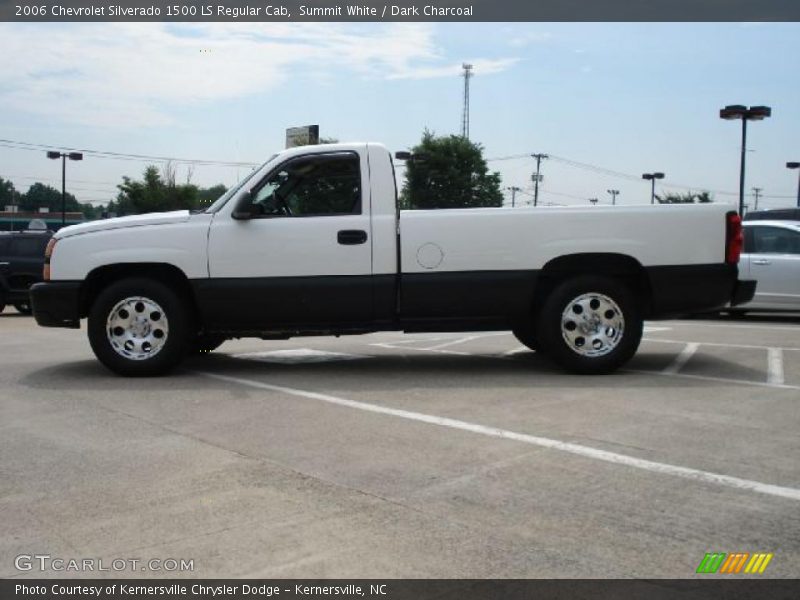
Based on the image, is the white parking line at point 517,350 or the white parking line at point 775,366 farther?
the white parking line at point 517,350

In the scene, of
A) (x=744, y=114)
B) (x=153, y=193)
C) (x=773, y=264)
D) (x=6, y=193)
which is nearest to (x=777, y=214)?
(x=773, y=264)

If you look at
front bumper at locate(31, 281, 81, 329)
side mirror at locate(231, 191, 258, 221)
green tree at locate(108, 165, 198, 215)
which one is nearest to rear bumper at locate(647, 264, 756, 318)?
side mirror at locate(231, 191, 258, 221)

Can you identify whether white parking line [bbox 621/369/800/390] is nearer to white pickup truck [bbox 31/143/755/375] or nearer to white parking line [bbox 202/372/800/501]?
white pickup truck [bbox 31/143/755/375]

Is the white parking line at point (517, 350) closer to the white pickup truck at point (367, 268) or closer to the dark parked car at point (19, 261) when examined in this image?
the white pickup truck at point (367, 268)

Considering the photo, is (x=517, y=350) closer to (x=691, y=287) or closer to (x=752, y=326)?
(x=691, y=287)

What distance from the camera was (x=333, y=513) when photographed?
4086 mm

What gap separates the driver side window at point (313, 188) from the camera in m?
7.82

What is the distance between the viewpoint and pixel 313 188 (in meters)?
7.90

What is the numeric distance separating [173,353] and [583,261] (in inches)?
154

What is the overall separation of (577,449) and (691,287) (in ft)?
10.6

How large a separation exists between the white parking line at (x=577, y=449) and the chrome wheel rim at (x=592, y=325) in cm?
221

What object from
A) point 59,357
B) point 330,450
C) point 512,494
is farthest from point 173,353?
point 512,494

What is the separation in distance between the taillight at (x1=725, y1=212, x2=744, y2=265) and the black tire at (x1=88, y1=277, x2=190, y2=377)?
507cm

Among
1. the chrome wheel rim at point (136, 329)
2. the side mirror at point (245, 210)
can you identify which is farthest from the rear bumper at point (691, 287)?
the chrome wheel rim at point (136, 329)
